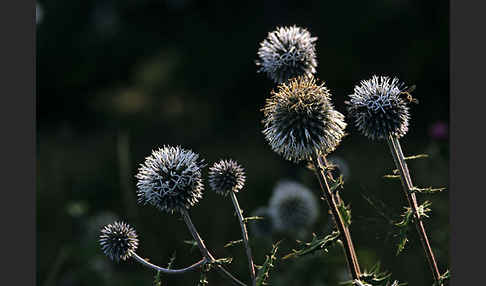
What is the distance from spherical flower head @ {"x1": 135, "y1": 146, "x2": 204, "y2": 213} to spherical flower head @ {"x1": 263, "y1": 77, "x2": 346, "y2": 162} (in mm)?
333

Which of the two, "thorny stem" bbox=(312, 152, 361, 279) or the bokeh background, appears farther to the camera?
the bokeh background

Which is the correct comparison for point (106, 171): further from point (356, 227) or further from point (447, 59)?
point (447, 59)

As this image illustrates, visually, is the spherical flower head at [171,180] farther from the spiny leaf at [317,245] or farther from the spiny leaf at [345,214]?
the spiny leaf at [345,214]

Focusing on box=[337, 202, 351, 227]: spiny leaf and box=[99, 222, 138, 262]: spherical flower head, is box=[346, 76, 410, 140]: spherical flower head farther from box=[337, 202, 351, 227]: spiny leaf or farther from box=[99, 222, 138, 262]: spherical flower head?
box=[99, 222, 138, 262]: spherical flower head

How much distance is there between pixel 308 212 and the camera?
3.87m

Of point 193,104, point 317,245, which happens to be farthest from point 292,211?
point 193,104

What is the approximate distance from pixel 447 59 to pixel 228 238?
17.5ft

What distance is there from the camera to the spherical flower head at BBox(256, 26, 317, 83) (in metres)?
2.40


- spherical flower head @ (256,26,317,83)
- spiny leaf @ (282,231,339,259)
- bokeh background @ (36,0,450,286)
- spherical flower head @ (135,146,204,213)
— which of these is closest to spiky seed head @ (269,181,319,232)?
bokeh background @ (36,0,450,286)

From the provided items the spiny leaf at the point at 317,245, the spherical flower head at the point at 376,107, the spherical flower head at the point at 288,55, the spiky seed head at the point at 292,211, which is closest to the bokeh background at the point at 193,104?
the spiky seed head at the point at 292,211

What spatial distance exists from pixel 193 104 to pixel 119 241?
30.1 feet

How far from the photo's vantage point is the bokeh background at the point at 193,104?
5.76m

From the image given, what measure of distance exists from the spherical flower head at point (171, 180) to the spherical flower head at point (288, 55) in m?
0.59

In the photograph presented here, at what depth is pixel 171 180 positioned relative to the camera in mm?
2086
